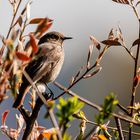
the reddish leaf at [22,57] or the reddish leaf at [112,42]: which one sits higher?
the reddish leaf at [22,57]

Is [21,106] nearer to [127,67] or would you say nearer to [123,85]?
[123,85]

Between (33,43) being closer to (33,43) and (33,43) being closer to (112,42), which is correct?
(33,43)

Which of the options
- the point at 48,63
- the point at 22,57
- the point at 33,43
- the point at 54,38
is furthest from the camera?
the point at 54,38

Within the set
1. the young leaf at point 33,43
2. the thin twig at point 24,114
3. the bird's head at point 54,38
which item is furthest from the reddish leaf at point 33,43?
the bird's head at point 54,38

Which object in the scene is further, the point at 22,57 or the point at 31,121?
the point at 31,121

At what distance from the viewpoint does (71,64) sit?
34.2 meters

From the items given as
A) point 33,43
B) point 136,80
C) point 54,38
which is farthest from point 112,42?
point 54,38

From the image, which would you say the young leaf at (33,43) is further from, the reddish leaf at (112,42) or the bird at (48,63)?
the bird at (48,63)

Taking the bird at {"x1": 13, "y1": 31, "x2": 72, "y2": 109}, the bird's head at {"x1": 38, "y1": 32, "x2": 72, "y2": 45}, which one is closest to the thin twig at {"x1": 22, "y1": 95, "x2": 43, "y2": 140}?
the bird at {"x1": 13, "y1": 31, "x2": 72, "y2": 109}

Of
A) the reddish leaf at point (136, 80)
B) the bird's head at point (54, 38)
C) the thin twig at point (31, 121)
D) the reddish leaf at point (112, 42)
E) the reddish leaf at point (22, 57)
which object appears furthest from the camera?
the bird's head at point (54, 38)

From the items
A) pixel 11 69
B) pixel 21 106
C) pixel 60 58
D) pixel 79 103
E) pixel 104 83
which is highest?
pixel 11 69

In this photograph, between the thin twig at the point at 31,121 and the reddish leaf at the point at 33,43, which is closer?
the reddish leaf at the point at 33,43

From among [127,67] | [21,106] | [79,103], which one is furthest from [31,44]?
[127,67]

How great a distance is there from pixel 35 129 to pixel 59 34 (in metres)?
5.34
